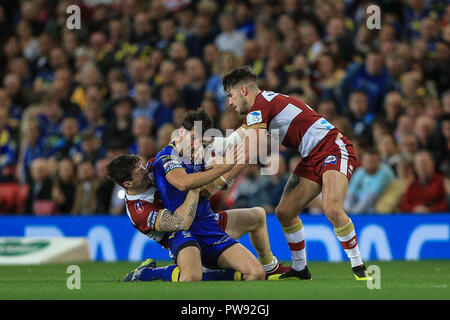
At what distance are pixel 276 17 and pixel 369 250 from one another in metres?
5.78

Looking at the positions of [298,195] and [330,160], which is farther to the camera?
[298,195]

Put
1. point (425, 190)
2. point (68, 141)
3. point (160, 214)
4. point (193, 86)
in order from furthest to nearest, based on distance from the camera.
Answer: point (68, 141), point (193, 86), point (425, 190), point (160, 214)

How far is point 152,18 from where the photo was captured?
683 inches

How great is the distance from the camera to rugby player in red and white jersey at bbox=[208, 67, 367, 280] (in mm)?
8021

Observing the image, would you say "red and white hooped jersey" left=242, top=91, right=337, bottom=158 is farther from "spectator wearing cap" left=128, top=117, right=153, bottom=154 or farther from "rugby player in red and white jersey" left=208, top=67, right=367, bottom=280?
"spectator wearing cap" left=128, top=117, right=153, bottom=154

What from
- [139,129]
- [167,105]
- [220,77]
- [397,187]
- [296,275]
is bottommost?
[296,275]

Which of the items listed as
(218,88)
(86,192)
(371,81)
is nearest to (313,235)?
(371,81)

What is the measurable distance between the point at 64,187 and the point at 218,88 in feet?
10.8

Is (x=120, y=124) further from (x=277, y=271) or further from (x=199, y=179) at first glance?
(x=199, y=179)

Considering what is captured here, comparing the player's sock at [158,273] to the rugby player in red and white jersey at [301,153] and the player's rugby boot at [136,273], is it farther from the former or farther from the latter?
the rugby player in red and white jersey at [301,153]

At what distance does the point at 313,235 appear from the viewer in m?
12.7
